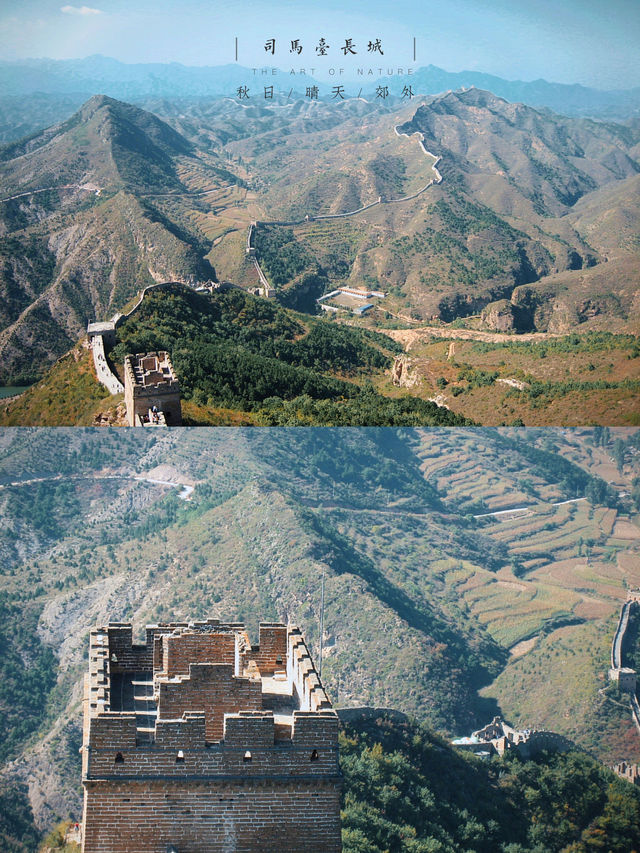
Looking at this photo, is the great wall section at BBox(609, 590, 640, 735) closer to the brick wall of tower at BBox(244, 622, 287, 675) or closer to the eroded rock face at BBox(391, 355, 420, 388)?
the brick wall of tower at BBox(244, 622, 287, 675)

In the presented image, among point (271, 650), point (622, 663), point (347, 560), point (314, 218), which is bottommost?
point (314, 218)

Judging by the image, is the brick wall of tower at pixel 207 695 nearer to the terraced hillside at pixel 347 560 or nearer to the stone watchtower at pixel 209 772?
the stone watchtower at pixel 209 772

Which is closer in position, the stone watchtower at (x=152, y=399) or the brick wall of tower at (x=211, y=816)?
the brick wall of tower at (x=211, y=816)

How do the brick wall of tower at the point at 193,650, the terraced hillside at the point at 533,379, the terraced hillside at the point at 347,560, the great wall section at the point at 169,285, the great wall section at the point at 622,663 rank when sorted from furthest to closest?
the terraced hillside at the point at 533,379, the great wall section at the point at 169,285, the great wall section at the point at 622,663, the terraced hillside at the point at 347,560, the brick wall of tower at the point at 193,650

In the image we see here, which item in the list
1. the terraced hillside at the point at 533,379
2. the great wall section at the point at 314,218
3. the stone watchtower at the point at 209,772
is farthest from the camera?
the great wall section at the point at 314,218

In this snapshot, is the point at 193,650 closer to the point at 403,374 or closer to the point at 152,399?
the point at 152,399

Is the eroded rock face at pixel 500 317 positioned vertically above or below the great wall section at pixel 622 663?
below

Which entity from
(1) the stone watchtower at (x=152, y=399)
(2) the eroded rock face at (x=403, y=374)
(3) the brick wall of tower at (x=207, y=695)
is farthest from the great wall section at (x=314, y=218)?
(3) the brick wall of tower at (x=207, y=695)

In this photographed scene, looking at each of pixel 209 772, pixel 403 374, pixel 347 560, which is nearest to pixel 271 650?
pixel 209 772

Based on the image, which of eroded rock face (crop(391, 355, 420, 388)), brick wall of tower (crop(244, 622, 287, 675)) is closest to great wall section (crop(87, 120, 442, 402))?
eroded rock face (crop(391, 355, 420, 388))
